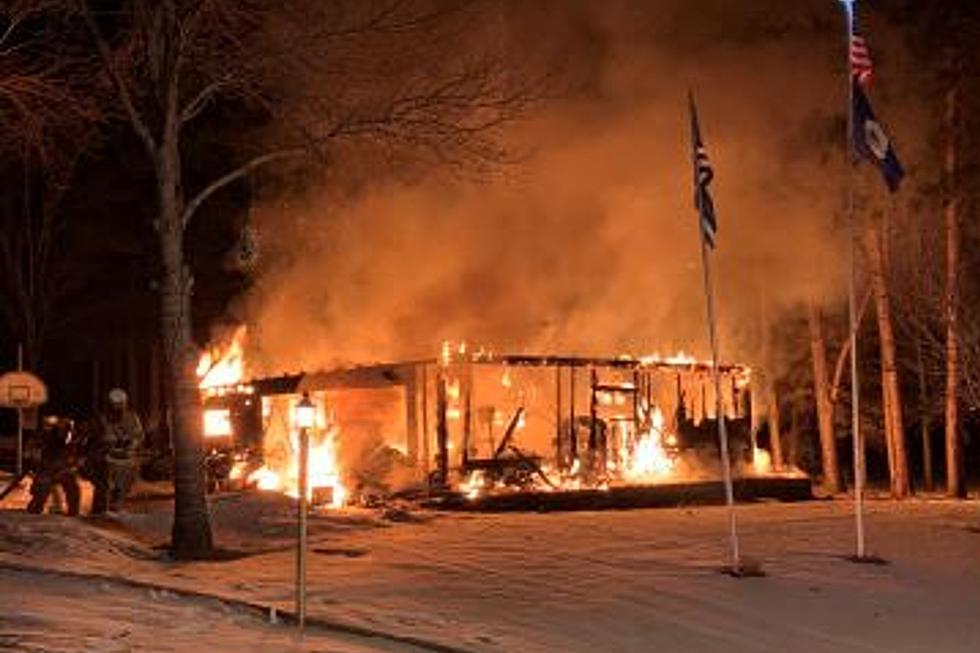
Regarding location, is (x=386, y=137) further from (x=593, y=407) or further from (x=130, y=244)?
(x=130, y=244)

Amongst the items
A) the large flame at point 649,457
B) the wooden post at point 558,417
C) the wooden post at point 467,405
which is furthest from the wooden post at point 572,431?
the wooden post at point 467,405

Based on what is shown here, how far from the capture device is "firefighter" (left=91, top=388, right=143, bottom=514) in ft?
58.9

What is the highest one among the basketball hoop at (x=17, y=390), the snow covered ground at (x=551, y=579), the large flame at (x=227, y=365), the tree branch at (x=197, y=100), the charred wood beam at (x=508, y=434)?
the tree branch at (x=197, y=100)

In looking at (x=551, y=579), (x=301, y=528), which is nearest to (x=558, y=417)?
(x=551, y=579)

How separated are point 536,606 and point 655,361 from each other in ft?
42.6

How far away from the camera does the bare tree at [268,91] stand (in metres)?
14.8

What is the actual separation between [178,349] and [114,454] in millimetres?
3930

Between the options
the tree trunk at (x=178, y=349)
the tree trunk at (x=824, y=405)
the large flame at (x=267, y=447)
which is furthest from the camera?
the tree trunk at (x=824, y=405)

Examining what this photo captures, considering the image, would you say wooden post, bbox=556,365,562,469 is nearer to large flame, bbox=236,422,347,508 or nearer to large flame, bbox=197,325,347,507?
large flame, bbox=236,422,347,508

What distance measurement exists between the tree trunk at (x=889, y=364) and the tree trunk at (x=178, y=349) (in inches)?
693

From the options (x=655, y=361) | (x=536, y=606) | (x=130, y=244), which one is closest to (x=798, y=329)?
(x=655, y=361)

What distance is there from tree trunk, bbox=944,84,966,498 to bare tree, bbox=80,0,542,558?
8315 mm

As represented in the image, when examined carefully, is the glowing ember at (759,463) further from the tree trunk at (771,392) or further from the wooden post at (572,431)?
the tree trunk at (771,392)

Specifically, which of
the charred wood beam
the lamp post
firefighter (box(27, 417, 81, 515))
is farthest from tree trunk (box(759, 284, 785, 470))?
the lamp post
